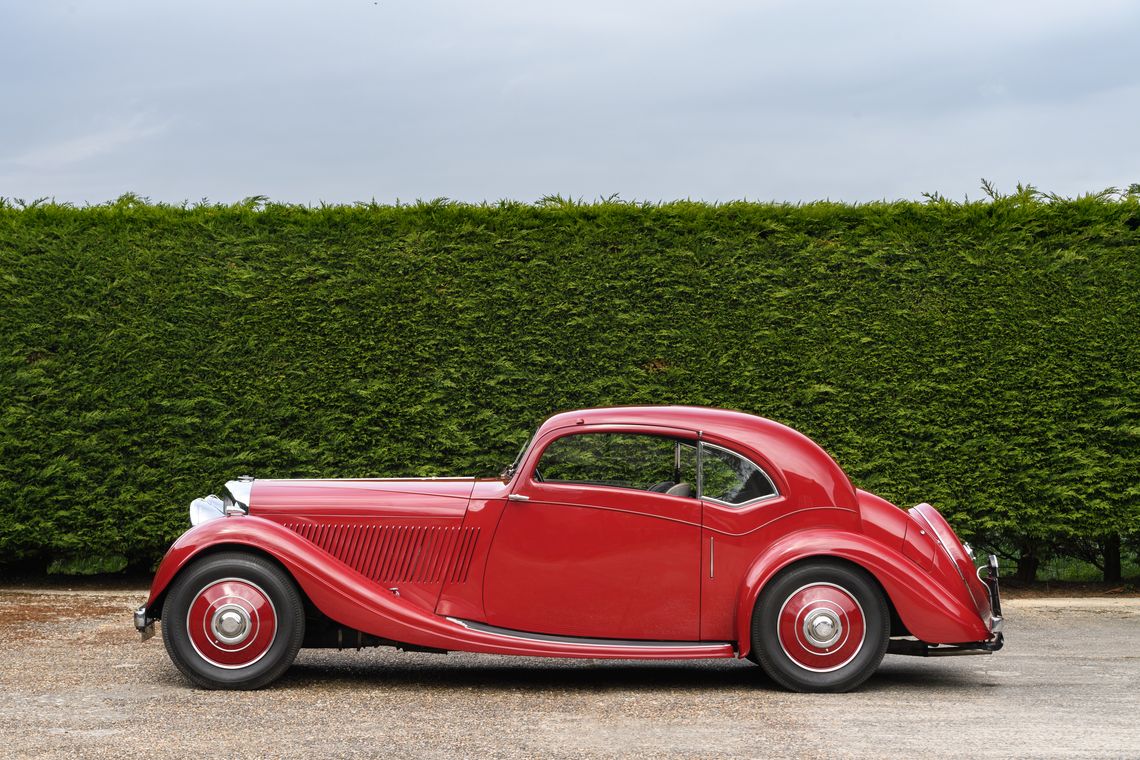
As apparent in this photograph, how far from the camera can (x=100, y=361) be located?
32.3 ft

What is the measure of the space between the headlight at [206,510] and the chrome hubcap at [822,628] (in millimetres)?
2989

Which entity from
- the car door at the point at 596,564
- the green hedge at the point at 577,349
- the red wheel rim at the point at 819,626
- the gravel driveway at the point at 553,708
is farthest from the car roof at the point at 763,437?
the green hedge at the point at 577,349

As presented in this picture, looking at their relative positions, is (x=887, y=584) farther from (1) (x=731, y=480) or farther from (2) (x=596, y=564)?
(2) (x=596, y=564)

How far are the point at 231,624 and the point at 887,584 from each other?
10.4 ft

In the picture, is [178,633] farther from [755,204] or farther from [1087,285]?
[1087,285]

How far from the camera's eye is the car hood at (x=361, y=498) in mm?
6035

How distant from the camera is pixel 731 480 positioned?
6000 mm

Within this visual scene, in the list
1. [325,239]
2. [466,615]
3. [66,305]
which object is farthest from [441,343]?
[466,615]

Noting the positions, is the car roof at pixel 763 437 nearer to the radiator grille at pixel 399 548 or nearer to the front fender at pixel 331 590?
the radiator grille at pixel 399 548

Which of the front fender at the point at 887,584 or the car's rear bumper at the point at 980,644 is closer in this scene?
the front fender at the point at 887,584

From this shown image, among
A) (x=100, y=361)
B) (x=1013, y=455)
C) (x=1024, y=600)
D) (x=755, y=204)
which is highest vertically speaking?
(x=755, y=204)

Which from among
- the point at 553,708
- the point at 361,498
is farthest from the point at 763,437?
the point at 361,498

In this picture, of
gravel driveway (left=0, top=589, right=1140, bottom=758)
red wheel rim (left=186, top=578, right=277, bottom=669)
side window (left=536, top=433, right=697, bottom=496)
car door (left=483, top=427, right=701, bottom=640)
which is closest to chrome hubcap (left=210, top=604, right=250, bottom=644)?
red wheel rim (left=186, top=578, right=277, bottom=669)

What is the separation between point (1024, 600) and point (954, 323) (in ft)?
7.73
